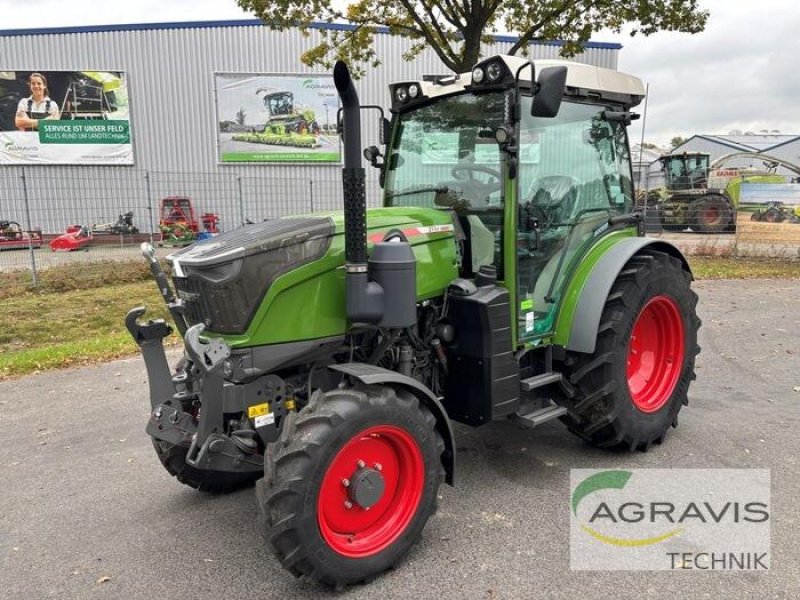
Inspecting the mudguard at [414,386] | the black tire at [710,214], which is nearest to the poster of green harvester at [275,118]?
the black tire at [710,214]

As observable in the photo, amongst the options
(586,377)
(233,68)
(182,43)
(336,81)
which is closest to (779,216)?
(586,377)

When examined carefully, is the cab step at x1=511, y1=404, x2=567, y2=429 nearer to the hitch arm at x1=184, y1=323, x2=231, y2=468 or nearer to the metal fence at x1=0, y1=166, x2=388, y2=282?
the hitch arm at x1=184, y1=323, x2=231, y2=468

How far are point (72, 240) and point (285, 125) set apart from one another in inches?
366

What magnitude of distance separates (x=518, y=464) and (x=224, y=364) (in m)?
2.01

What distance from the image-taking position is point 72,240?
42.1ft

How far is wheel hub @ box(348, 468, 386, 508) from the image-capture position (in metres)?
2.64

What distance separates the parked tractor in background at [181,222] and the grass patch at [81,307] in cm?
241

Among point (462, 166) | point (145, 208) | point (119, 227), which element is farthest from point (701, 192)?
point (462, 166)

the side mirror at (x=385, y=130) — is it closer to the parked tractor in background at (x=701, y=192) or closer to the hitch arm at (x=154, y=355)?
the hitch arm at (x=154, y=355)


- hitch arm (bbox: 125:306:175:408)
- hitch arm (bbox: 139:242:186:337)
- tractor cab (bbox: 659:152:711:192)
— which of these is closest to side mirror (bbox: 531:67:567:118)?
hitch arm (bbox: 139:242:186:337)

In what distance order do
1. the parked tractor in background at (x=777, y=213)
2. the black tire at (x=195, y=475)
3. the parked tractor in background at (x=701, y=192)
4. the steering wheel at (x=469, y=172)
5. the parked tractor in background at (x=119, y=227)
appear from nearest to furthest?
1. the black tire at (x=195, y=475)
2. the steering wheel at (x=469, y=172)
3. the parked tractor in background at (x=119, y=227)
4. the parked tractor in background at (x=777, y=213)
5. the parked tractor in background at (x=701, y=192)

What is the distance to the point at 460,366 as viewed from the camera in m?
3.39

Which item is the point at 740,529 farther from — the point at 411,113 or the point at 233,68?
the point at 233,68

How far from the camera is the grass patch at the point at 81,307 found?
6.60 m
